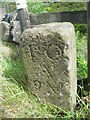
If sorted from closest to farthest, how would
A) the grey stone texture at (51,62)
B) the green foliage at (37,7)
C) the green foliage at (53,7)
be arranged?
the grey stone texture at (51,62) < the green foliage at (53,7) < the green foliage at (37,7)

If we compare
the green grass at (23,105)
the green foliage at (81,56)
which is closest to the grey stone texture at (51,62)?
the green grass at (23,105)

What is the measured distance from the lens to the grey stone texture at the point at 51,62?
2.70 meters

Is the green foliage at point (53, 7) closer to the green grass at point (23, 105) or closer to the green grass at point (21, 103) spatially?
the green grass at point (21, 103)

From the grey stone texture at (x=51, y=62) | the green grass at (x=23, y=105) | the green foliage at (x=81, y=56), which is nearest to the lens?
the grey stone texture at (x=51, y=62)

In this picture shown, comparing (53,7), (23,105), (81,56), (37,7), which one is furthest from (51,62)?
(37,7)

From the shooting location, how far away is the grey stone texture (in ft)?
8.86

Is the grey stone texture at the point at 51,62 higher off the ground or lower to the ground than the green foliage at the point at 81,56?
higher

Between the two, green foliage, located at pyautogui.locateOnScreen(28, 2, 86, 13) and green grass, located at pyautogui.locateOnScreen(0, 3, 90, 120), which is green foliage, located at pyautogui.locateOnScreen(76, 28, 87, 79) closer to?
green foliage, located at pyautogui.locateOnScreen(28, 2, 86, 13)

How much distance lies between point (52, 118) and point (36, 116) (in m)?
0.16

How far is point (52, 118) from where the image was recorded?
2.84m

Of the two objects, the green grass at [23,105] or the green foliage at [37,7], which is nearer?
the green grass at [23,105]

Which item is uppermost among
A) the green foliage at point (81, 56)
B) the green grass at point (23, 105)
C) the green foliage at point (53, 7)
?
the green foliage at point (53, 7)

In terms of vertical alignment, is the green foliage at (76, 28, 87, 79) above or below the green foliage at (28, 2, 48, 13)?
below

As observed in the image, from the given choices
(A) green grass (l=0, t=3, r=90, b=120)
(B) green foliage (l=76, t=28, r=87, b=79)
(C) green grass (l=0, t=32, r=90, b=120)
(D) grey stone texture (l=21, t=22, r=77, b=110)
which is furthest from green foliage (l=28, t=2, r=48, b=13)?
(D) grey stone texture (l=21, t=22, r=77, b=110)
